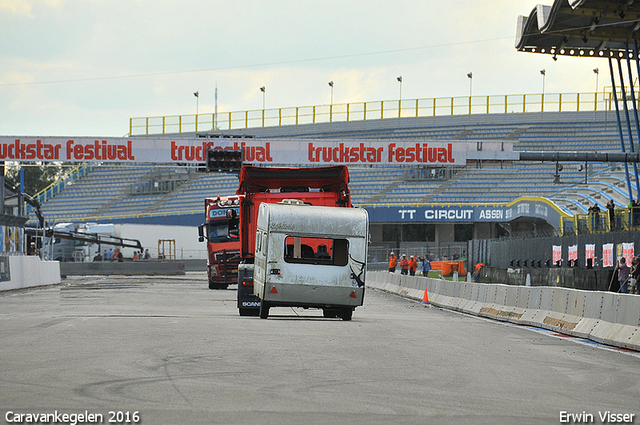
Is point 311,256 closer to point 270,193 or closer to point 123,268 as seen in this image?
point 270,193

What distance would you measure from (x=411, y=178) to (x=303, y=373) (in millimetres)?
60039

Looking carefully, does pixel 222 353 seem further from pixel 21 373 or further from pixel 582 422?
pixel 582 422

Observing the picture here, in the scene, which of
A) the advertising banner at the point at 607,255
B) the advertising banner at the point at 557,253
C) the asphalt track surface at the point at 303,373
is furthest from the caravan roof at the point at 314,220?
the advertising banner at the point at 557,253

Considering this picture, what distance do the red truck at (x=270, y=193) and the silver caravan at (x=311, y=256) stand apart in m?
1.18

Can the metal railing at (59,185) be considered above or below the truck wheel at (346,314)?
above

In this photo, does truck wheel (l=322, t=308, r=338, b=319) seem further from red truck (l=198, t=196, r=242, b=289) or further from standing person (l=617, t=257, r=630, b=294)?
red truck (l=198, t=196, r=242, b=289)

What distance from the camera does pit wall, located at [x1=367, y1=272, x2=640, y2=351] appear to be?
14633mm

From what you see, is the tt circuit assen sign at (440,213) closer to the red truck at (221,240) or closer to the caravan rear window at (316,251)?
the red truck at (221,240)

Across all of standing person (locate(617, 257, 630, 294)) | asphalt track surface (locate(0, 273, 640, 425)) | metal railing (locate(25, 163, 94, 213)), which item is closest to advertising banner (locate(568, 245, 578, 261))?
standing person (locate(617, 257, 630, 294))

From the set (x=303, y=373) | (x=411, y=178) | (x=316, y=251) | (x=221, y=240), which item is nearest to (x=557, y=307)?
(x=316, y=251)

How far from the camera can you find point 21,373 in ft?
30.5

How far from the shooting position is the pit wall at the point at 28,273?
33.7 m

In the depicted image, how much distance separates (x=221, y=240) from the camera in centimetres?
3503

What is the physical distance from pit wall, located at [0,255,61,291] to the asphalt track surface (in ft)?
57.5
